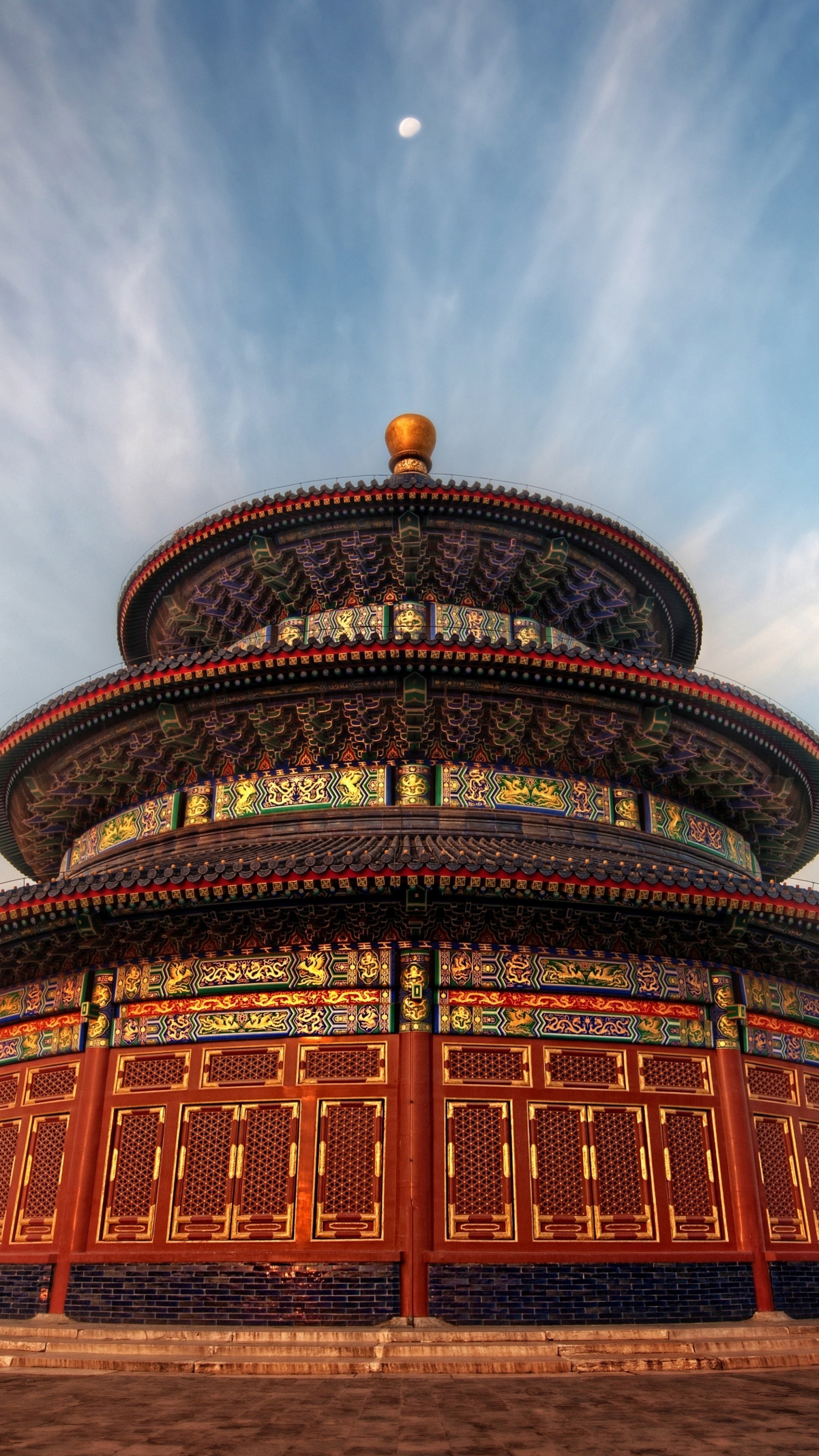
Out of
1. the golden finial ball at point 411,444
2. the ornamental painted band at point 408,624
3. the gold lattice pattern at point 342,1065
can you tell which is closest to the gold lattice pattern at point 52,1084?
the gold lattice pattern at point 342,1065

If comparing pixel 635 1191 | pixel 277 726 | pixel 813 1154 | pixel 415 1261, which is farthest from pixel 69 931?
pixel 813 1154

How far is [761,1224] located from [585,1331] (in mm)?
3007

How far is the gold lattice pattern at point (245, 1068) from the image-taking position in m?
13.0

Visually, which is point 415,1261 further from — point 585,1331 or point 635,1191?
point 635,1191

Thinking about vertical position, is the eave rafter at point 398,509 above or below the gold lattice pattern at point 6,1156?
above

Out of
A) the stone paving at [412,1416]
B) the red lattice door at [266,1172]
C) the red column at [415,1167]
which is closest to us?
the stone paving at [412,1416]

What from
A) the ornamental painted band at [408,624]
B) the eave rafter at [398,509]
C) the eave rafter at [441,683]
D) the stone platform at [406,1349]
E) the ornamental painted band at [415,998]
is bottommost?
the stone platform at [406,1349]

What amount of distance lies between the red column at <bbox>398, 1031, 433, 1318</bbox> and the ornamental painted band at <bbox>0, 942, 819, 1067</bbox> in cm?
33

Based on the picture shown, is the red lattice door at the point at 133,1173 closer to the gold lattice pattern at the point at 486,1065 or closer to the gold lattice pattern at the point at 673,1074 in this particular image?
the gold lattice pattern at the point at 486,1065

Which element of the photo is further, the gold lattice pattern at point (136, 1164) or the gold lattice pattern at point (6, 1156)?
the gold lattice pattern at point (6, 1156)

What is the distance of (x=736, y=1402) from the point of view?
8.39m

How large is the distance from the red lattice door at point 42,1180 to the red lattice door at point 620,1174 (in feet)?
22.8

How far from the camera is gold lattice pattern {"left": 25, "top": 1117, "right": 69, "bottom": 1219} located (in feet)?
44.6

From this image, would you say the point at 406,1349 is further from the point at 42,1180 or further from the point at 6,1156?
the point at 6,1156
